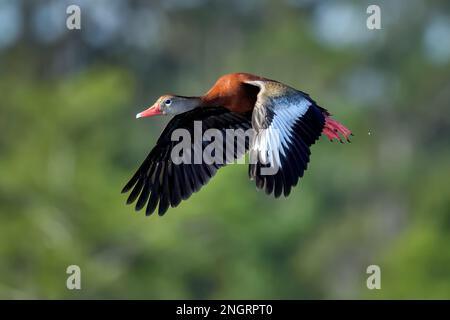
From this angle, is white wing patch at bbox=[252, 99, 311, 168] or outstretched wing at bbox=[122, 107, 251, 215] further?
outstretched wing at bbox=[122, 107, 251, 215]

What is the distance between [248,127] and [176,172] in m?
0.81

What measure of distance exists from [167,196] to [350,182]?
2958 cm

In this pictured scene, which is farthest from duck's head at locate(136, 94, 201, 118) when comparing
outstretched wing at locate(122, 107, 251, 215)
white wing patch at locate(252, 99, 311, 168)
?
white wing patch at locate(252, 99, 311, 168)

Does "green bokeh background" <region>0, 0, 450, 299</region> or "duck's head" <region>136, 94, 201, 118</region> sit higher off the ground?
"green bokeh background" <region>0, 0, 450, 299</region>

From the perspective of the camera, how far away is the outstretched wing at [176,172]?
14.1 m

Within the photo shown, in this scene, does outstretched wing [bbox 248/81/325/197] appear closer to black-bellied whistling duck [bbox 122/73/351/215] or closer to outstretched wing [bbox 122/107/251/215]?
black-bellied whistling duck [bbox 122/73/351/215]

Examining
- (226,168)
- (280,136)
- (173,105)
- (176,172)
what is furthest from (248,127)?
(226,168)

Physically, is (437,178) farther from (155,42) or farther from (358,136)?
(155,42)

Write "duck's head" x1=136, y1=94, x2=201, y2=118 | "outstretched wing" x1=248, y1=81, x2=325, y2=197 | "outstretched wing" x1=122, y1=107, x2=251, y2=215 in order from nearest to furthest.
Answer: "outstretched wing" x1=248, y1=81, x2=325, y2=197
"duck's head" x1=136, y1=94, x2=201, y2=118
"outstretched wing" x1=122, y1=107, x2=251, y2=215

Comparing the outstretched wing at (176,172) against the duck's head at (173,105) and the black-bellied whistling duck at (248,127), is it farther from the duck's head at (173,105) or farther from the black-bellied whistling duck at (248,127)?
the duck's head at (173,105)

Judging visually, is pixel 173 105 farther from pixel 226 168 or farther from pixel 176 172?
pixel 226 168

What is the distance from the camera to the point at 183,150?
1437 centimetres

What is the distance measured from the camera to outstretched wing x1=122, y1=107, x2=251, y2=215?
14.1 m
